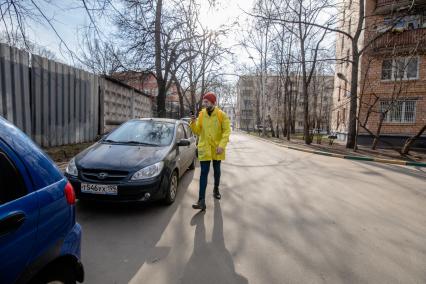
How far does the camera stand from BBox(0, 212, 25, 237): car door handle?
137cm

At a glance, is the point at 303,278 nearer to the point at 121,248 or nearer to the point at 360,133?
the point at 121,248

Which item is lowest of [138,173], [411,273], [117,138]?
[411,273]

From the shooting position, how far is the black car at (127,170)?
12.4 ft

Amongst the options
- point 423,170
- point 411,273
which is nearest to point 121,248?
point 411,273

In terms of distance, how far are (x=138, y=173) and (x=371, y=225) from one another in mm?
3622

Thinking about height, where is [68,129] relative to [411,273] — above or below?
above

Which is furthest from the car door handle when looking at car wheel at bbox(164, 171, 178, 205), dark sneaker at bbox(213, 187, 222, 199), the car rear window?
dark sneaker at bbox(213, 187, 222, 199)

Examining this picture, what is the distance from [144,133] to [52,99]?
4.37 metres

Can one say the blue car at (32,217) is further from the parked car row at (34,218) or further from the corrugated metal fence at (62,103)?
the corrugated metal fence at (62,103)

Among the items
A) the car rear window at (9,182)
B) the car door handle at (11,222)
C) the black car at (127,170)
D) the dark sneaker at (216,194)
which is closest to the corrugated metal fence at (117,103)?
the black car at (127,170)

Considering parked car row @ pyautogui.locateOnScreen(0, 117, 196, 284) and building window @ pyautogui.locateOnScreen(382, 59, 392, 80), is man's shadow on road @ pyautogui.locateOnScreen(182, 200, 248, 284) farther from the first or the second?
building window @ pyautogui.locateOnScreen(382, 59, 392, 80)

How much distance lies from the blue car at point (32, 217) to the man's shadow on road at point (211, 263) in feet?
3.53

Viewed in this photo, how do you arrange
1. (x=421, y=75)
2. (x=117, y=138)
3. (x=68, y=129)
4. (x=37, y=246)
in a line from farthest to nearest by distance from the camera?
(x=421, y=75), (x=68, y=129), (x=117, y=138), (x=37, y=246)

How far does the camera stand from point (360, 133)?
64.3 ft
